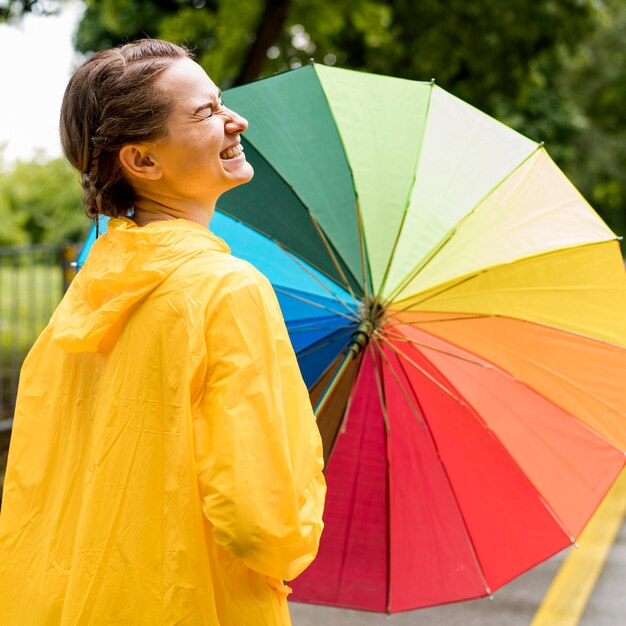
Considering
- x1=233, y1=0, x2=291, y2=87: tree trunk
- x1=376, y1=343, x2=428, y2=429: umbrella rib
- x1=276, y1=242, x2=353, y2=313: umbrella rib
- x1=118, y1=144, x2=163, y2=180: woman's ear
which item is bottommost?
x1=376, y1=343, x2=428, y2=429: umbrella rib

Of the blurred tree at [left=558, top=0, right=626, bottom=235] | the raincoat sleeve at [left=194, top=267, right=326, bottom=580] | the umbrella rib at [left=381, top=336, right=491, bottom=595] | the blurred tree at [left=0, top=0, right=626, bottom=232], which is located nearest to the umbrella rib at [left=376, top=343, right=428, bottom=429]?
the umbrella rib at [left=381, top=336, right=491, bottom=595]

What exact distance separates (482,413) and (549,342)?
290 mm

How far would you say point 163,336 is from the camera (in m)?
1.68

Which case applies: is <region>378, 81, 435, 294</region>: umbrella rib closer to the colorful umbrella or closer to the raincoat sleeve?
the colorful umbrella

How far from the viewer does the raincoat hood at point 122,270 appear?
170 cm

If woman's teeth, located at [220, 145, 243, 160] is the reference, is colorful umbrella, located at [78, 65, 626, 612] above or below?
below

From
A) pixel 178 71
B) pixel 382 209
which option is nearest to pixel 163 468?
pixel 178 71

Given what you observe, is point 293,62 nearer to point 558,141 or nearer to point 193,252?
point 193,252

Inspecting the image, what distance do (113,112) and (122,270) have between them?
30cm

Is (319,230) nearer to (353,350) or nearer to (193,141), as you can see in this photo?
(353,350)

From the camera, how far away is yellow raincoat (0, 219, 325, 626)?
1.62 meters

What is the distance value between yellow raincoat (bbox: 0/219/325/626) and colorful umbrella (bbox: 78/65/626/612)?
1.01 meters

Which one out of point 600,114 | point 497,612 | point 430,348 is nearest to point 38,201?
point 600,114

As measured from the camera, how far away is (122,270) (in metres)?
1.72
